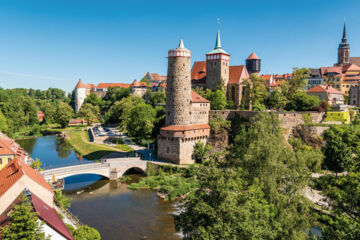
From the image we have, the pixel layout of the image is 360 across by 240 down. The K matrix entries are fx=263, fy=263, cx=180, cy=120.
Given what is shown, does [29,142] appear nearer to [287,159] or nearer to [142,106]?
[142,106]

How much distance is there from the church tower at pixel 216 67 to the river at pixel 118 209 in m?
24.3

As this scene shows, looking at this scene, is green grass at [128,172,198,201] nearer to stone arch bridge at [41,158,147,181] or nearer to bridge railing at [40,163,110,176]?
stone arch bridge at [41,158,147,181]

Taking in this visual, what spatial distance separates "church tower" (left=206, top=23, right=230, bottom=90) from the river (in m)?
24.3

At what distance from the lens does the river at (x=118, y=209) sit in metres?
21.9

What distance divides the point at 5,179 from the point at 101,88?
10309 centimetres

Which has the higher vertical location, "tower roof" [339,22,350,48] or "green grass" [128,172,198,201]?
"tower roof" [339,22,350,48]

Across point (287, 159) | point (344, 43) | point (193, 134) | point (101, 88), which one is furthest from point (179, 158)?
point (101, 88)

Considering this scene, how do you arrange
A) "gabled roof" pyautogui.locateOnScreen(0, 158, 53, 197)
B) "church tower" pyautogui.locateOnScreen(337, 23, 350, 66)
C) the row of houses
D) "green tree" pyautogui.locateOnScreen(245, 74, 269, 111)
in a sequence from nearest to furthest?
the row of houses < "gabled roof" pyautogui.locateOnScreen(0, 158, 53, 197) < "green tree" pyautogui.locateOnScreen(245, 74, 269, 111) < "church tower" pyautogui.locateOnScreen(337, 23, 350, 66)

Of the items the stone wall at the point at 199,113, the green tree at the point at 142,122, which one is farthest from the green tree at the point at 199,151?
the green tree at the point at 142,122

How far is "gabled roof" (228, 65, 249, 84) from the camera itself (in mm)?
48875

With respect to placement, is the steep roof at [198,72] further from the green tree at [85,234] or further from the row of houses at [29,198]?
the green tree at [85,234]

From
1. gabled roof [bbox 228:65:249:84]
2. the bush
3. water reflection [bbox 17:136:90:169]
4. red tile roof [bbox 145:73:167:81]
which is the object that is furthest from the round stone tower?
red tile roof [bbox 145:73:167:81]

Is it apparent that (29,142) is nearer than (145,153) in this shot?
No

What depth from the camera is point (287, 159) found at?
21203 millimetres
